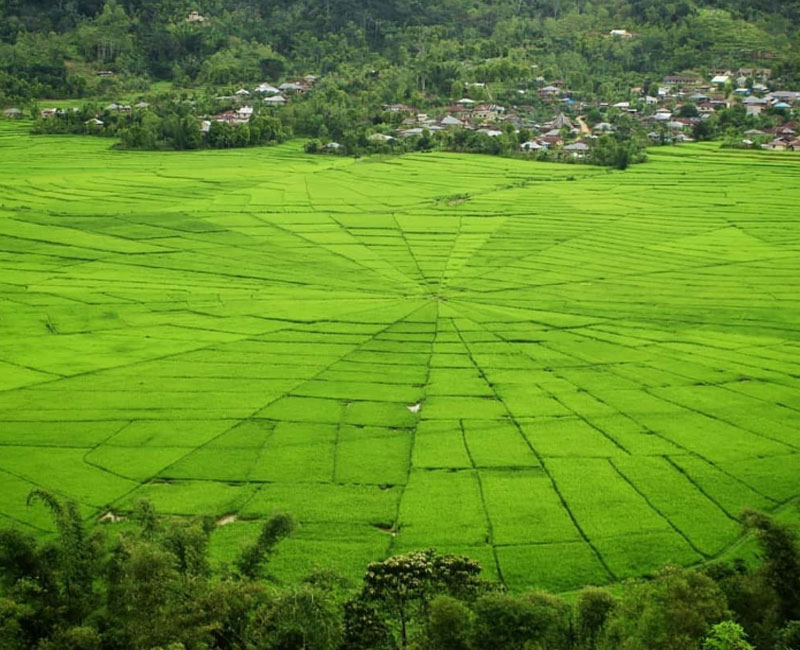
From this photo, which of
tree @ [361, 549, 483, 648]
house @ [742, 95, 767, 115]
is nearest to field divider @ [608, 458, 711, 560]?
tree @ [361, 549, 483, 648]

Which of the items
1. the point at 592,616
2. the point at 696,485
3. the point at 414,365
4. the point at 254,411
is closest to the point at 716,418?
the point at 696,485

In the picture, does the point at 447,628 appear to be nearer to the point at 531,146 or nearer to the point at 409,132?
the point at 531,146

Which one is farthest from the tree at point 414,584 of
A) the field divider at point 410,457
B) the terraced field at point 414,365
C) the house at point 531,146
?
the house at point 531,146

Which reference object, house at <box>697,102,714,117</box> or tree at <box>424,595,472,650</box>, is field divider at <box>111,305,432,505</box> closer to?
tree at <box>424,595,472,650</box>

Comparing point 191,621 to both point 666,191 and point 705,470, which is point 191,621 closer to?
point 705,470

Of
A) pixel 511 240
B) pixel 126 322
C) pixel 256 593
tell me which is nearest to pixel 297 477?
pixel 256 593
